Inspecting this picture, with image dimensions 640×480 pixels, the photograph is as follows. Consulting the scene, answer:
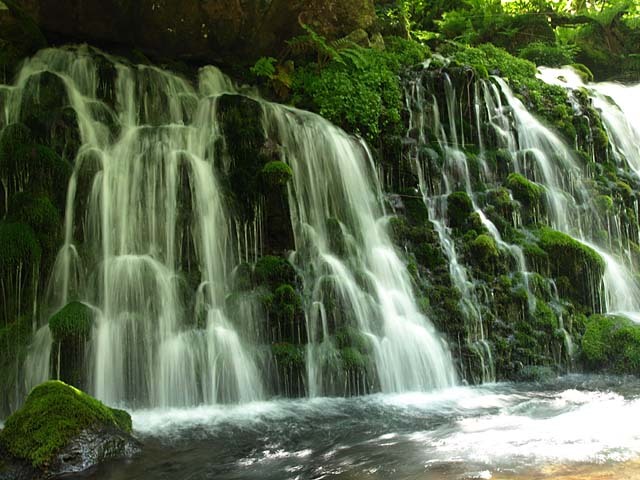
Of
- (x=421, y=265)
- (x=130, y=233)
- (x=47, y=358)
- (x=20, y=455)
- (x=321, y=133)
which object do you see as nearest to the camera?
(x=20, y=455)

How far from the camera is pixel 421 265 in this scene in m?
10.4

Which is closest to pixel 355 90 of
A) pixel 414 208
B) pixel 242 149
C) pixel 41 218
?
pixel 414 208

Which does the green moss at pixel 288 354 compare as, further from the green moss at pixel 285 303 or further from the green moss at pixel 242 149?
the green moss at pixel 242 149

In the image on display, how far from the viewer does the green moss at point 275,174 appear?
9.74 m

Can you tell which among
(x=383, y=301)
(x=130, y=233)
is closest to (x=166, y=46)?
(x=130, y=233)

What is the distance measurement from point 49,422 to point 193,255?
383cm

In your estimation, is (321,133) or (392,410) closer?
(392,410)

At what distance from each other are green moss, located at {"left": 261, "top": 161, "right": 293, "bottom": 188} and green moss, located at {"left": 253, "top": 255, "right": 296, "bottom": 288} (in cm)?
131

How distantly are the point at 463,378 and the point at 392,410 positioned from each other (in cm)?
198

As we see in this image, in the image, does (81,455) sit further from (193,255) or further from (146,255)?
(193,255)

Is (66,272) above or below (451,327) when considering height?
above

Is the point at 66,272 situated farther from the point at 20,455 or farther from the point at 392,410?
A: the point at 392,410

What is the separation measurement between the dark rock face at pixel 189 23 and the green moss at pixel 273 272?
6554 mm

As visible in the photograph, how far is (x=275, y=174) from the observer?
9.73 meters
